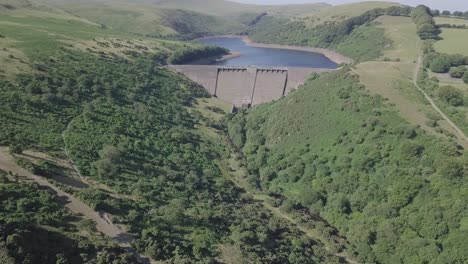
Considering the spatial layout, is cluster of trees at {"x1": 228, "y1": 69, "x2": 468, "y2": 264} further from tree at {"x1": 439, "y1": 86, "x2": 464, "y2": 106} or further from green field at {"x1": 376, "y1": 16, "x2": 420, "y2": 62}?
green field at {"x1": 376, "y1": 16, "x2": 420, "y2": 62}

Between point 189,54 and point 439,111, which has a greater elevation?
point 439,111

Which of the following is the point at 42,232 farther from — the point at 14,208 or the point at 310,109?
the point at 310,109

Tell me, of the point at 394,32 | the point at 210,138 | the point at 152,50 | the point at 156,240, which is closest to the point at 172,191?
the point at 156,240

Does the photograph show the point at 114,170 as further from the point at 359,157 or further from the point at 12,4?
the point at 12,4

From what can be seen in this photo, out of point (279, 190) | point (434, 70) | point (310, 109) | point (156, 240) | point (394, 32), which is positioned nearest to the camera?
point (156, 240)

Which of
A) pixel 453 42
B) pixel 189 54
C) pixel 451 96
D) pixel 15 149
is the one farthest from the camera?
pixel 189 54

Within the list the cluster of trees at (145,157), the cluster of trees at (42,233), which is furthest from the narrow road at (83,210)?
the cluster of trees at (42,233)

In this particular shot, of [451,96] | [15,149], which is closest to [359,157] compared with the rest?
[451,96]
